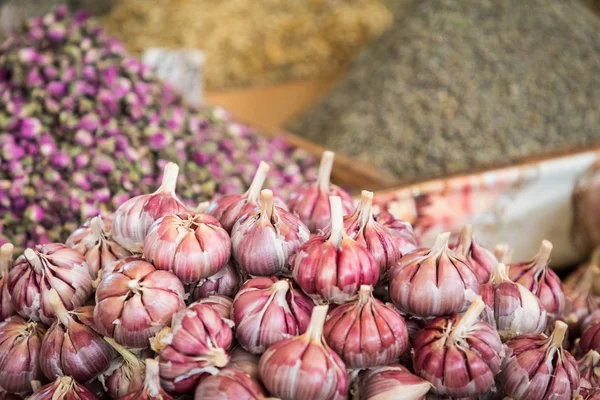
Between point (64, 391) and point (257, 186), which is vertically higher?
point (257, 186)

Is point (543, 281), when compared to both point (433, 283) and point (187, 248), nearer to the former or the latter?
point (433, 283)

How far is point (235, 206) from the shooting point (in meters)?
0.75

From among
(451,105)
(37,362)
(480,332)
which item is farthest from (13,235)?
(451,105)

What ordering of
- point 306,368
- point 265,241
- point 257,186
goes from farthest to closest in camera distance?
1. point 257,186
2. point 265,241
3. point 306,368

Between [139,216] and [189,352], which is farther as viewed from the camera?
[139,216]

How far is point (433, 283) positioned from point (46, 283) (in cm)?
43

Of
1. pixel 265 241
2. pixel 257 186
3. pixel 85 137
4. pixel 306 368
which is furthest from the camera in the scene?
pixel 85 137

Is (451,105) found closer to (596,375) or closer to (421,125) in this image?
(421,125)

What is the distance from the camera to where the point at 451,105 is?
206 centimetres

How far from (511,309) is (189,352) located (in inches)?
15.0

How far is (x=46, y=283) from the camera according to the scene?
686 millimetres

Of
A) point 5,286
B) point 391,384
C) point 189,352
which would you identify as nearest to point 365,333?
point 391,384

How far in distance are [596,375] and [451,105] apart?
4.61 ft

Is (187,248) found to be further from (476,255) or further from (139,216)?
(476,255)
